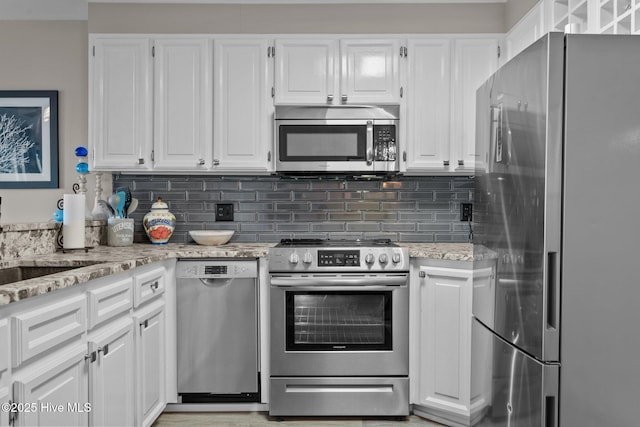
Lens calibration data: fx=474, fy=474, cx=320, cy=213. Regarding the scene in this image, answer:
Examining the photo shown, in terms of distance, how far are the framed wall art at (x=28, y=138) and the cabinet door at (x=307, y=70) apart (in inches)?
66.2

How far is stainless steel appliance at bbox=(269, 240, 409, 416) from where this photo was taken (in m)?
2.53

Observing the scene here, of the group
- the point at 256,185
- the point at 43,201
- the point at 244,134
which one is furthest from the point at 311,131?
the point at 43,201

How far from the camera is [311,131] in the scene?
111 inches

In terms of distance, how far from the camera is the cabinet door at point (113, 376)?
168 centimetres

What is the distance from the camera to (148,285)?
2246mm

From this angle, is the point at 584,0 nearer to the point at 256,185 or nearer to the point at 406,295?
the point at 406,295

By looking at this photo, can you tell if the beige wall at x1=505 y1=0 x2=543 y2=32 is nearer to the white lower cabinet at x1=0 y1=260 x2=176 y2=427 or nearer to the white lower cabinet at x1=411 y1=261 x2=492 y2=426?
the white lower cabinet at x1=411 y1=261 x2=492 y2=426

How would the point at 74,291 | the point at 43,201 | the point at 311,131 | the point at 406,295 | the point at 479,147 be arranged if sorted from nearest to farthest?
the point at 74,291
the point at 479,147
the point at 406,295
the point at 311,131
the point at 43,201

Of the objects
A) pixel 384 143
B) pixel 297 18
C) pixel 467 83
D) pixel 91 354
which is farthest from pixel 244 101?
pixel 91 354

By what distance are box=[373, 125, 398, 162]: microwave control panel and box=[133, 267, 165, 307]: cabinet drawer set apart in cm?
137

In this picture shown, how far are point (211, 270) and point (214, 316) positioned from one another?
0.25m

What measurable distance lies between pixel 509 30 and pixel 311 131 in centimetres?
136

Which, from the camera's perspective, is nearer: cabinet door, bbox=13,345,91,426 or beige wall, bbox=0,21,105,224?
cabinet door, bbox=13,345,91,426

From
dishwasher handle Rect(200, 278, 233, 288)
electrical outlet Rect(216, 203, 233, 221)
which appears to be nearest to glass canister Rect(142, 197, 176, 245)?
electrical outlet Rect(216, 203, 233, 221)
